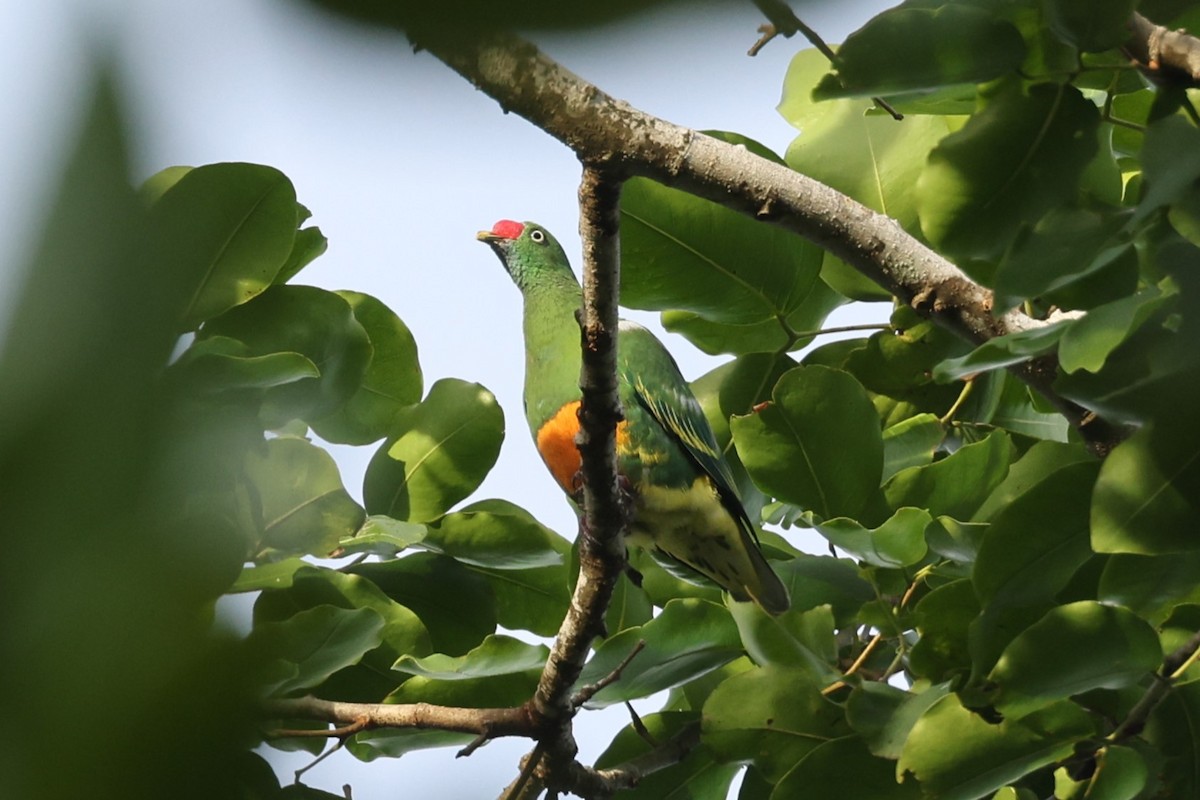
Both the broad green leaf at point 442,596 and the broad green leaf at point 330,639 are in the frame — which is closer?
the broad green leaf at point 330,639

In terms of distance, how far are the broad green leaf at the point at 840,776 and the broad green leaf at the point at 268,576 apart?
761 millimetres

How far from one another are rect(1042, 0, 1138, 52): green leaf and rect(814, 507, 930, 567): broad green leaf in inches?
28.6

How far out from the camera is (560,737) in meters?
2.19

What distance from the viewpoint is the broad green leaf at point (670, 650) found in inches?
78.7

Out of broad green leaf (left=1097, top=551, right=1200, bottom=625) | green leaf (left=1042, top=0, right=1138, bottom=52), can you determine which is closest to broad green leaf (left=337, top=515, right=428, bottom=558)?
broad green leaf (left=1097, top=551, right=1200, bottom=625)

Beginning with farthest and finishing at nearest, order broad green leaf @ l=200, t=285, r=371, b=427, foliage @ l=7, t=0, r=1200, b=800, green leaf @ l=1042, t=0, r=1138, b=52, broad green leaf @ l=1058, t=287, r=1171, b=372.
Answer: broad green leaf @ l=200, t=285, r=371, b=427 → green leaf @ l=1042, t=0, r=1138, b=52 → broad green leaf @ l=1058, t=287, r=1171, b=372 → foliage @ l=7, t=0, r=1200, b=800

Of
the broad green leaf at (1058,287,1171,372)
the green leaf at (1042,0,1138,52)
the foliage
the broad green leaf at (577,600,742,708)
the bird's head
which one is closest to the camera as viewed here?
the foliage

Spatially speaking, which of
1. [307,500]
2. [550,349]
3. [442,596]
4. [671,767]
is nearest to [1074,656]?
[671,767]

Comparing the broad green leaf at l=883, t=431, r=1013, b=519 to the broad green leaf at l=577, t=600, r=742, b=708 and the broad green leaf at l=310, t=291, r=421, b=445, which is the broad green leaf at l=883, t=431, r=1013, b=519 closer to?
the broad green leaf at l=577, t=600, r=742, b=708

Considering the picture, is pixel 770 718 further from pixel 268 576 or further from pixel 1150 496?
pixel 268 576

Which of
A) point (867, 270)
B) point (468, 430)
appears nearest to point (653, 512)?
point (468, 430)

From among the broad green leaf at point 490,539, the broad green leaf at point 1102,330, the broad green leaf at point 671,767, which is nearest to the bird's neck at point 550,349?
the broad green leaf at point 490,539

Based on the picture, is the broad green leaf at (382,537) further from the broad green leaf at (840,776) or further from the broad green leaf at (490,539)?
the broad green leaf at (840,776)

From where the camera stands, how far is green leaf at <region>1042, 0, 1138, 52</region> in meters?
1.30
